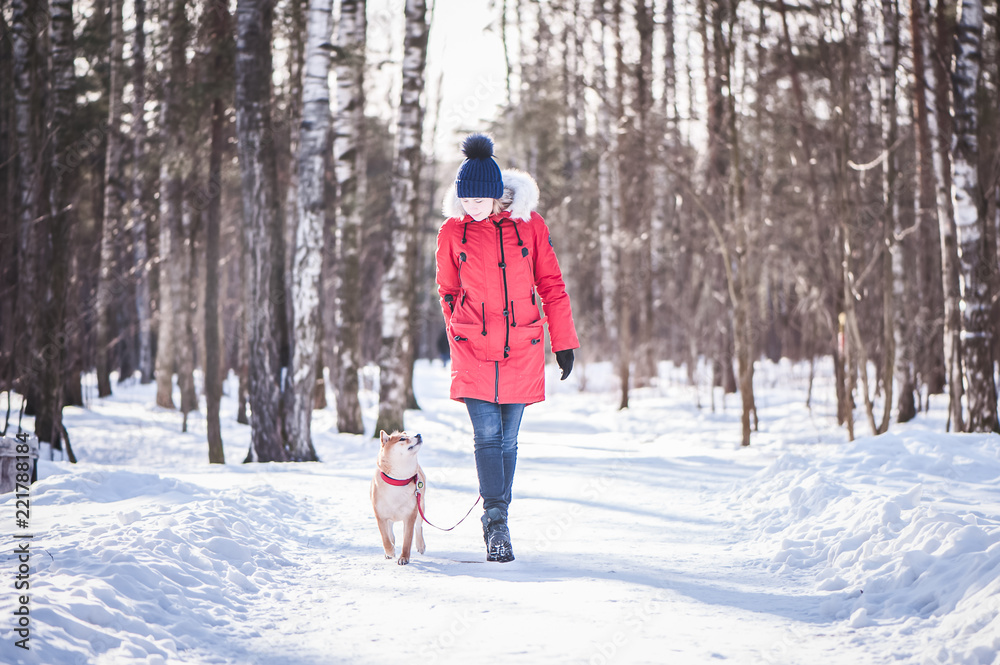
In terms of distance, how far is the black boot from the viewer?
171 inches

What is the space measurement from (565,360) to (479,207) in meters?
1.00

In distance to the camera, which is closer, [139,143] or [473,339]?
[473,339]

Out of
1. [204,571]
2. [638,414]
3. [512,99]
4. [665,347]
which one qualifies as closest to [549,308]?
[204,571]

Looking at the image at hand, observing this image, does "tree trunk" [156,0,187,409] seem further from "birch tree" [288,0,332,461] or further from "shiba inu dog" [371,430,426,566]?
"shiba inu dog" [371,430,426,566]

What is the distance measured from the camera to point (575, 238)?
94.5 feet

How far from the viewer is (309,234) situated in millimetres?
9828

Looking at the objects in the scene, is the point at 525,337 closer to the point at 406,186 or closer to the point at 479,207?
the point at 479,207

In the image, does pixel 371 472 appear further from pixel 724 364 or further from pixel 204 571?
pixel 724 364

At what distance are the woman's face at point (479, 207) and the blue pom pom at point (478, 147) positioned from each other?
28cm

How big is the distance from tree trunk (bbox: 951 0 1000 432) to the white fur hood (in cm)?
736

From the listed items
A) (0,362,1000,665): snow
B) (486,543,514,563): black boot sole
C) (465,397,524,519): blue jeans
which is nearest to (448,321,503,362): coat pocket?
(465,397,524,519): blue jeans

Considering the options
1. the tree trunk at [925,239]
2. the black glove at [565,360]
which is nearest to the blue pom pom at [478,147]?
the black glove at [565,360]

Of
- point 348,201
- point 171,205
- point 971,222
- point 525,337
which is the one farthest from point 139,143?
point 971,222

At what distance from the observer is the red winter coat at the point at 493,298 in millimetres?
4406
